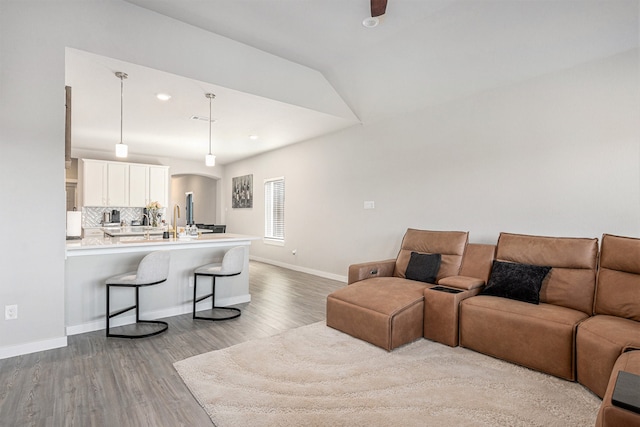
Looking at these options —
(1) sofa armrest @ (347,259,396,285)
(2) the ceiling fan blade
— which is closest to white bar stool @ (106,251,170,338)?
(1) sofa armrest @ (347,259,396,285)

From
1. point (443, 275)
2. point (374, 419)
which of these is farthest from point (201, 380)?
point (443, 275)

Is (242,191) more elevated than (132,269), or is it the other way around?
(242,191)

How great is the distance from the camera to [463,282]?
3197mm

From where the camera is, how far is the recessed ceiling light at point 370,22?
3.29 meters

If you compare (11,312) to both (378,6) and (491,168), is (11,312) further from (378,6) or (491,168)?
(491,168)

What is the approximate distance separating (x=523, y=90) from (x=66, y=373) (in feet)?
16.5

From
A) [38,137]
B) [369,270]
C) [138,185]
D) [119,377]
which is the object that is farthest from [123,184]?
[369,270]

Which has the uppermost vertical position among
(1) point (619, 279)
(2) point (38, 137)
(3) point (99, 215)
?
(2) point (38, 137)

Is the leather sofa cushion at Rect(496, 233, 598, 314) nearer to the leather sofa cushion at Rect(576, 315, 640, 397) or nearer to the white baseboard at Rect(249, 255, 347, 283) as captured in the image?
the leather sofa cushion at Rect(576, 315, 640, 397)

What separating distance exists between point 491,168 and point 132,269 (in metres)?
4.32

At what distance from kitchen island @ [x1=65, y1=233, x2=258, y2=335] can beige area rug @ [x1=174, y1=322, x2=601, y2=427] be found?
1388 millimetres

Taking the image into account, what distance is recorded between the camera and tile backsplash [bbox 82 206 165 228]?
7.43 metres

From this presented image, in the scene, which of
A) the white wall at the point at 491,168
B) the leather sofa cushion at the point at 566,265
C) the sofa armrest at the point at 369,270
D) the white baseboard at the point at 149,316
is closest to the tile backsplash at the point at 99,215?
the white wall at the point at 491,168

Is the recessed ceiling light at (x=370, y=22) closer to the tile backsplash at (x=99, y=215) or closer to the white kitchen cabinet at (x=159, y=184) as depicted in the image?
the white kitchen cabinet at (x=159, y=184)
